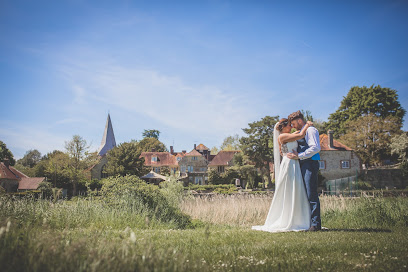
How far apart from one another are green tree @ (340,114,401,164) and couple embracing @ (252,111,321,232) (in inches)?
1750

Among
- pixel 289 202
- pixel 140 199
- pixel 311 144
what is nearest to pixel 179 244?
pixel 289 202

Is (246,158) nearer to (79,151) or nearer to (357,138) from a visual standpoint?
(357,138)

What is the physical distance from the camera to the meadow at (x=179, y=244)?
2.60 metres

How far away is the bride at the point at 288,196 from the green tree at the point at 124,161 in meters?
40.7

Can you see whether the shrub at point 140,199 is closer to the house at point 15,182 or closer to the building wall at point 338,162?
the house at point 15,182

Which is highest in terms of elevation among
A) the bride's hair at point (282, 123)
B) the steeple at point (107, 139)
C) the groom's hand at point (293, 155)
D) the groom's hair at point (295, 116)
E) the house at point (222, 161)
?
the steeple at point (107, 139)

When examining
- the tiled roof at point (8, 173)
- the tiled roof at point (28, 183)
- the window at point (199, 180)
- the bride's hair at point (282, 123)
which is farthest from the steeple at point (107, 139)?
the bride's hair at point (282, 123)

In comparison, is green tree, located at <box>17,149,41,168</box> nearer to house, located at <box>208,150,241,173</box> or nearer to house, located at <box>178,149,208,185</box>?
house, located at <box>178,149,208,185</box>

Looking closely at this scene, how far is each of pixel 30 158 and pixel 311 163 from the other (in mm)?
89780

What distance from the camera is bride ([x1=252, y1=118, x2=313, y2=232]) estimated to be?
681 cm

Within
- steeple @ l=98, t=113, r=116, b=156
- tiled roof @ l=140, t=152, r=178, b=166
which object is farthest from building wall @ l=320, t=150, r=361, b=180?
steeple @ l=98, t=113, r=116, b=156

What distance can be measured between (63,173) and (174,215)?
3204cm

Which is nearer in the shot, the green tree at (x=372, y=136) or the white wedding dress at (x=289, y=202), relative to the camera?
the white wedding dress at (x=289, y=202)

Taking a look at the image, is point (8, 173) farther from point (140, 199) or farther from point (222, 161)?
point (222, 161)
